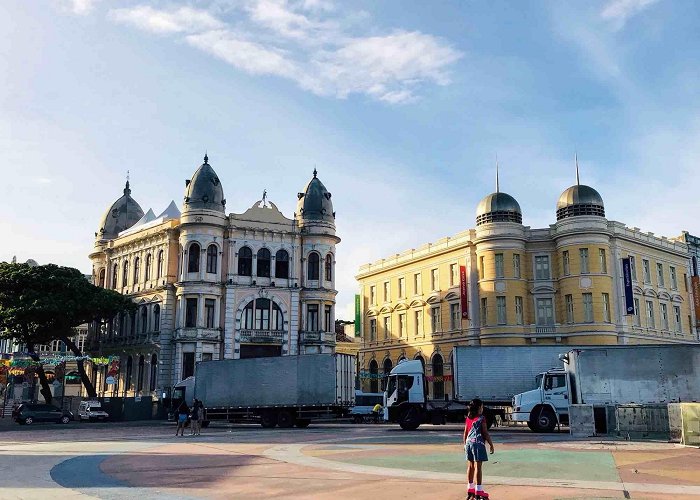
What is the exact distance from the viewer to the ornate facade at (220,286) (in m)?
51.8

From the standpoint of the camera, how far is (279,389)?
3706cm

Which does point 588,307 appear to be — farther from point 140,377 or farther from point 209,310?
point 140,377

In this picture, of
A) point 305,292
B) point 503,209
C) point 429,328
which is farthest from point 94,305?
point 503,209

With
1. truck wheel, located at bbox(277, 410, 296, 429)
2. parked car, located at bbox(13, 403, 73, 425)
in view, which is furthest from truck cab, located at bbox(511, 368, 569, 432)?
parked car, located at bbox(13, 403, 73, 425)

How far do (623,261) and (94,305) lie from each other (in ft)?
139

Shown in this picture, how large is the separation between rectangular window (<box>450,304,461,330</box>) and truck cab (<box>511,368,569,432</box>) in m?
27.8

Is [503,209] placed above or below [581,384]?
above

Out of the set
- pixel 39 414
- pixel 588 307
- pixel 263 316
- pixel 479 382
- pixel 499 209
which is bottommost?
pixel 39 414

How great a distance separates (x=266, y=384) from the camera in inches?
1474

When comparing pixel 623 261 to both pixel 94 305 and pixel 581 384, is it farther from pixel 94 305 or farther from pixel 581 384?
pixel 94 305

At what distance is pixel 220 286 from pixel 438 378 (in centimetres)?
2050

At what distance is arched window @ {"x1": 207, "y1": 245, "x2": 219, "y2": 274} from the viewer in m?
52.7

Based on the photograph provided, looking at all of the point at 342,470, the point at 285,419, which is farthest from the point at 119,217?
the point at 342,470

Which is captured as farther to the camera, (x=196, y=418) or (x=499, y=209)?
(x=499, y=209)
